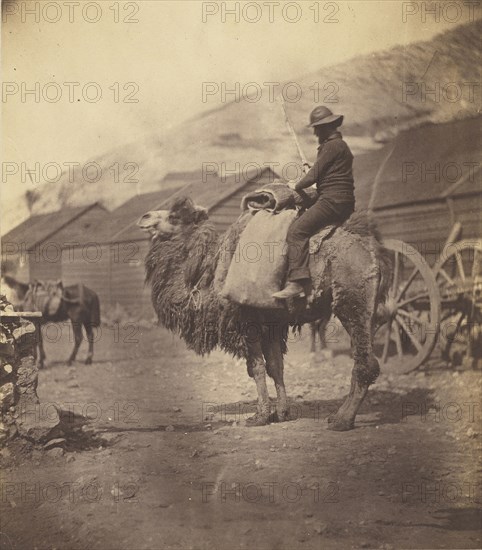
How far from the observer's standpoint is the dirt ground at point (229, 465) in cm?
400

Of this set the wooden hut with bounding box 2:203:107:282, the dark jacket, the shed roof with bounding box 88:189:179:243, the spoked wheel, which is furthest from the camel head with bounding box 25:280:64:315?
the spoked wheel

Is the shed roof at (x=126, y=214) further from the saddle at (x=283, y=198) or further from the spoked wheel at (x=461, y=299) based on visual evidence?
the spoked wheel at (x=461, y=299)

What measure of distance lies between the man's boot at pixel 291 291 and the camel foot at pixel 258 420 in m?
0.91

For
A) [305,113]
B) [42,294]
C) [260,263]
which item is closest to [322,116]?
[305,113]

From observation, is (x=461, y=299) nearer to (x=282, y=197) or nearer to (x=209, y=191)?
(x=282, y=197)

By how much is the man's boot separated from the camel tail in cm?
58

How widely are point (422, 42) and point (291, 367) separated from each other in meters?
2.69

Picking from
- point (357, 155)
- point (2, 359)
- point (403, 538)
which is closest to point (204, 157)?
point (357, 155)

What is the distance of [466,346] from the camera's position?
561cm

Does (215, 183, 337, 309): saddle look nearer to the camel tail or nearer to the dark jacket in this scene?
the dark jacket

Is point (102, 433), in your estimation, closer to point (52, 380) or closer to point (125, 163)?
point (52, 380)

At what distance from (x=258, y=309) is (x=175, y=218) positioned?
99 centimetres

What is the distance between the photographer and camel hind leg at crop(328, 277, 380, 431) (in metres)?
4.45

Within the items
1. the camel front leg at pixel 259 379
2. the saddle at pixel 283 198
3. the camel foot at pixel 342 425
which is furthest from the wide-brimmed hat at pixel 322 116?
the camel foot at pixel 342 425
